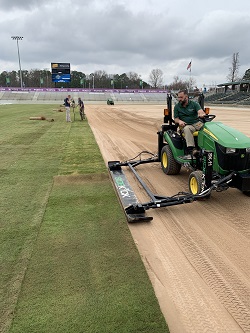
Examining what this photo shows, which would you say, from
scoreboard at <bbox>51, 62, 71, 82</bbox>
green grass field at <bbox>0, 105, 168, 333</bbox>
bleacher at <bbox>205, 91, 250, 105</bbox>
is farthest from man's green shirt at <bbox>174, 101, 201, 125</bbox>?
scoreboard at <bbox>51, 62, 71, 82</bbox>

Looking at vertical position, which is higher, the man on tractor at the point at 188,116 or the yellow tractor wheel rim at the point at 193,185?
the man on tractor at the point at 188,116

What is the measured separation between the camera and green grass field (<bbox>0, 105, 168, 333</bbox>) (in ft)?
7.67

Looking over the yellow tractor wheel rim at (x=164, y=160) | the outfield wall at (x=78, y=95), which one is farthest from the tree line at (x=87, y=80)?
the yellow tractor wheel rim at (x=164, y=160)

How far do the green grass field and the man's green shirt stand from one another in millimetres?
1924

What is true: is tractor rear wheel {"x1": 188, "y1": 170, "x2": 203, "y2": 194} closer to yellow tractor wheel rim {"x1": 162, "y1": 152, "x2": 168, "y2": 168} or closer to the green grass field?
the green grass field

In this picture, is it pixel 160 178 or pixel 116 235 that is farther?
pixel 160 178

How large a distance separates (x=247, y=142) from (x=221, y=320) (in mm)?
3019

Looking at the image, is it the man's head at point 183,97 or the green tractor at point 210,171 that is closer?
the green tractor at point 210,171

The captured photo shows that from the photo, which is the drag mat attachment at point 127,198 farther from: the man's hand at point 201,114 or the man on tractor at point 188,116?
the man's hand at point 201,114

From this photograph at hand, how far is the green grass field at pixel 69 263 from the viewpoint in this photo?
2.34 metres

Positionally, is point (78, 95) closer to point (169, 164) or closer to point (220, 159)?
point (169, 164)

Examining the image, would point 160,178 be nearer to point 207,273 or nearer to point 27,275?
point 207,273

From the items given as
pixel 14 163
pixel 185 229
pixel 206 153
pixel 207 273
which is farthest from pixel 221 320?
pixel 14 163

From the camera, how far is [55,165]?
7.09 m
